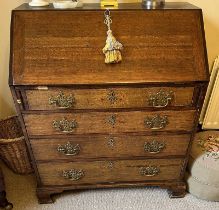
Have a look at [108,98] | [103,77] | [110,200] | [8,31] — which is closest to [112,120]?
[108,98]

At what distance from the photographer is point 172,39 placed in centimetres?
123

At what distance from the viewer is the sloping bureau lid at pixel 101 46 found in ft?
3.81

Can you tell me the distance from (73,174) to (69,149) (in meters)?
0.20

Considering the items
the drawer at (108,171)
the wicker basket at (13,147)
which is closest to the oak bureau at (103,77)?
the drawer at (108,171)

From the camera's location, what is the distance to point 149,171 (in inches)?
59.4

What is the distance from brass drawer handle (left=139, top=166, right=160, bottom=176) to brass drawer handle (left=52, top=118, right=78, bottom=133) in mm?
517

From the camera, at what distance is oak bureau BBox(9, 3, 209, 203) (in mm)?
1167

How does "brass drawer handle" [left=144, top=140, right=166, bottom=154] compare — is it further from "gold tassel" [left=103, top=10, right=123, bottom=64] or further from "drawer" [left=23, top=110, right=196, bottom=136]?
"gold tassel" [left=103, top=10, right=123, bottom=64]

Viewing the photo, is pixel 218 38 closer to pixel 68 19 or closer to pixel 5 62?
pixel 68 19

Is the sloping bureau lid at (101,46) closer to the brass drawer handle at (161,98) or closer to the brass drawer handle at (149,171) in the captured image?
the brass drawer handle at (161,98)

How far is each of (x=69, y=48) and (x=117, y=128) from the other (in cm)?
48

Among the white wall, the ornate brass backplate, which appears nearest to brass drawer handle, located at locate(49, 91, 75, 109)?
the ornate brass backplate

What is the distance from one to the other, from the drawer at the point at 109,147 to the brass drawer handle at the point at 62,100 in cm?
23

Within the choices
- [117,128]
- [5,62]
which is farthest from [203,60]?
[5,62]
